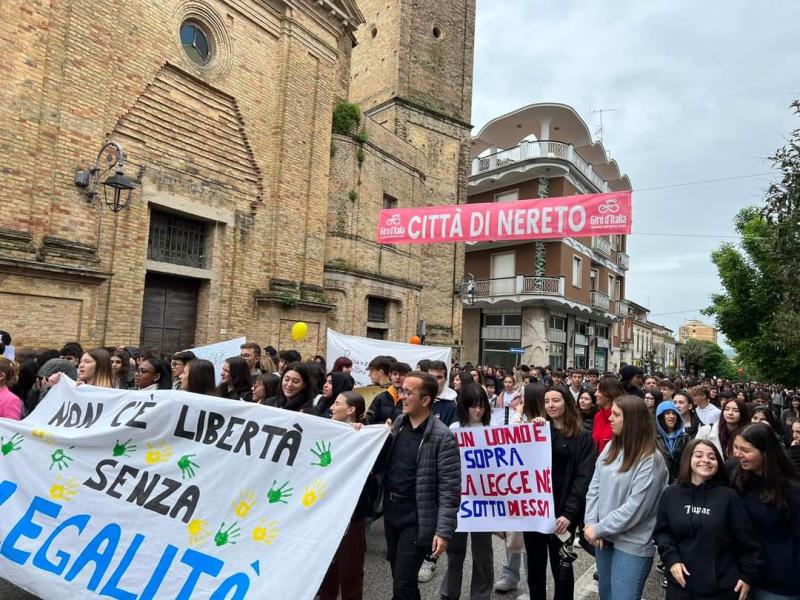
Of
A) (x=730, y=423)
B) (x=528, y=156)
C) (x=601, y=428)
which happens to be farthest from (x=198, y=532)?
(x=528, y=156)

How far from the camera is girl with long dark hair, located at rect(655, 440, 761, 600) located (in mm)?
3051

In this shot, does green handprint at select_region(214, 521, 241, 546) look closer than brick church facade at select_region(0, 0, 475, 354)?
Yes

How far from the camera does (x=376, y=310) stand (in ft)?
58.7

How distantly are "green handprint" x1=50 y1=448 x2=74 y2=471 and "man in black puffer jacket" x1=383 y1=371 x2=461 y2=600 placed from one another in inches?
89.5

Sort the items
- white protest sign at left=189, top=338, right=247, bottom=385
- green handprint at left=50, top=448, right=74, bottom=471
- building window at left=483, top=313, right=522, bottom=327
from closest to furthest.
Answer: green handprint at left=50, top=448, right=74, bottom=471 < white protest sign at left=189, top=338, right=247, bottom=385 < building window at left=483, top=313, right=522, bottom=327

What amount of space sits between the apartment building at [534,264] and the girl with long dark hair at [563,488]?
808 inches

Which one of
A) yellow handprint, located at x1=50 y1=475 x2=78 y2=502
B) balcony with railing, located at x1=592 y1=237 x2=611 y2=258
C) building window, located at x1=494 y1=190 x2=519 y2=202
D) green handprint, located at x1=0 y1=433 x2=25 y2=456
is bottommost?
yellow handprint, located at x1=50 y1=475 x2=78 y2=502

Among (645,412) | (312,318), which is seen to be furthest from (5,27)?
(645,412)

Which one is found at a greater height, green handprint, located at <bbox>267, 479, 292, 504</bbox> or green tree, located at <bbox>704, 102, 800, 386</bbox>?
green tree, located at <bbox>704, 102, 800, 386</bbox>

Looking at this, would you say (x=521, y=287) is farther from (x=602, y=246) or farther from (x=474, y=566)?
(x=474, y=566)

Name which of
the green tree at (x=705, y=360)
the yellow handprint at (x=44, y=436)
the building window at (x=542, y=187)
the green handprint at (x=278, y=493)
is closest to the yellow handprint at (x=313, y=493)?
the green handprint at (x=278, y=493)

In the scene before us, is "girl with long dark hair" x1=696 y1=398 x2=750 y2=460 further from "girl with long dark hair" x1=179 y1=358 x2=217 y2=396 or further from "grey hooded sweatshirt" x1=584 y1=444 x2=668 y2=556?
"girl with long dark hair" x1=179 y1=358 x2=217 y2=396

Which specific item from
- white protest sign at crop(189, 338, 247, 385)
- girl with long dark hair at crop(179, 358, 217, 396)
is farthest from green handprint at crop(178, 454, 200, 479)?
white protest sign at crop(189, 338, 247, 385)

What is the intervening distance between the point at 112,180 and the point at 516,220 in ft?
24.4
